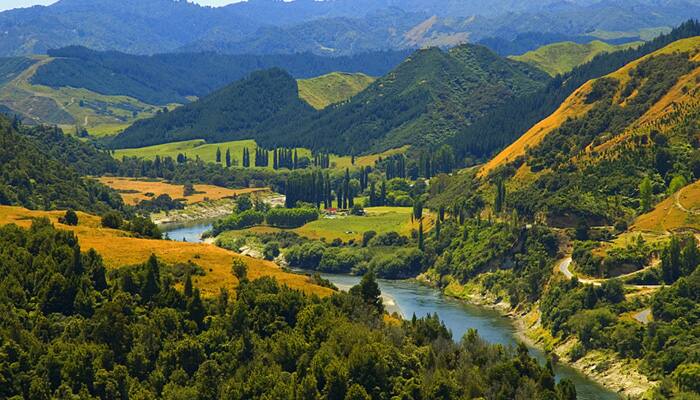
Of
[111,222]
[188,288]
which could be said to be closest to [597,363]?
[188,288]

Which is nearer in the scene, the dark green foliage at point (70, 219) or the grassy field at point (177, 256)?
the grassy field at point (177, 256)

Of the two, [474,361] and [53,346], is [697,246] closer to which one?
[474,361]

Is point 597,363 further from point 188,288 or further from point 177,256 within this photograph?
point 188,288

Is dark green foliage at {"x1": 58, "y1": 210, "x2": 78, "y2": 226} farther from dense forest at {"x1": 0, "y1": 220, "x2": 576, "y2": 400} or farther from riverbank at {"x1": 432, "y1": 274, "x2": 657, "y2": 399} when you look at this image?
riverbank at {"x1": 432, "y1": 274, "x2": 657, "y2": 399}

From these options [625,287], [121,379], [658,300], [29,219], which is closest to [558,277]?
[625,287]

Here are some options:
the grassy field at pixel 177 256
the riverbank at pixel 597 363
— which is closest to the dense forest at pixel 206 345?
the grassy field at pixel 177 256

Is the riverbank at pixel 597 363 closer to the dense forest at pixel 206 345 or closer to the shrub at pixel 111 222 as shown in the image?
the dense forest at pixel 206 345

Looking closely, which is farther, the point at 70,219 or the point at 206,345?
the point at 70,219
